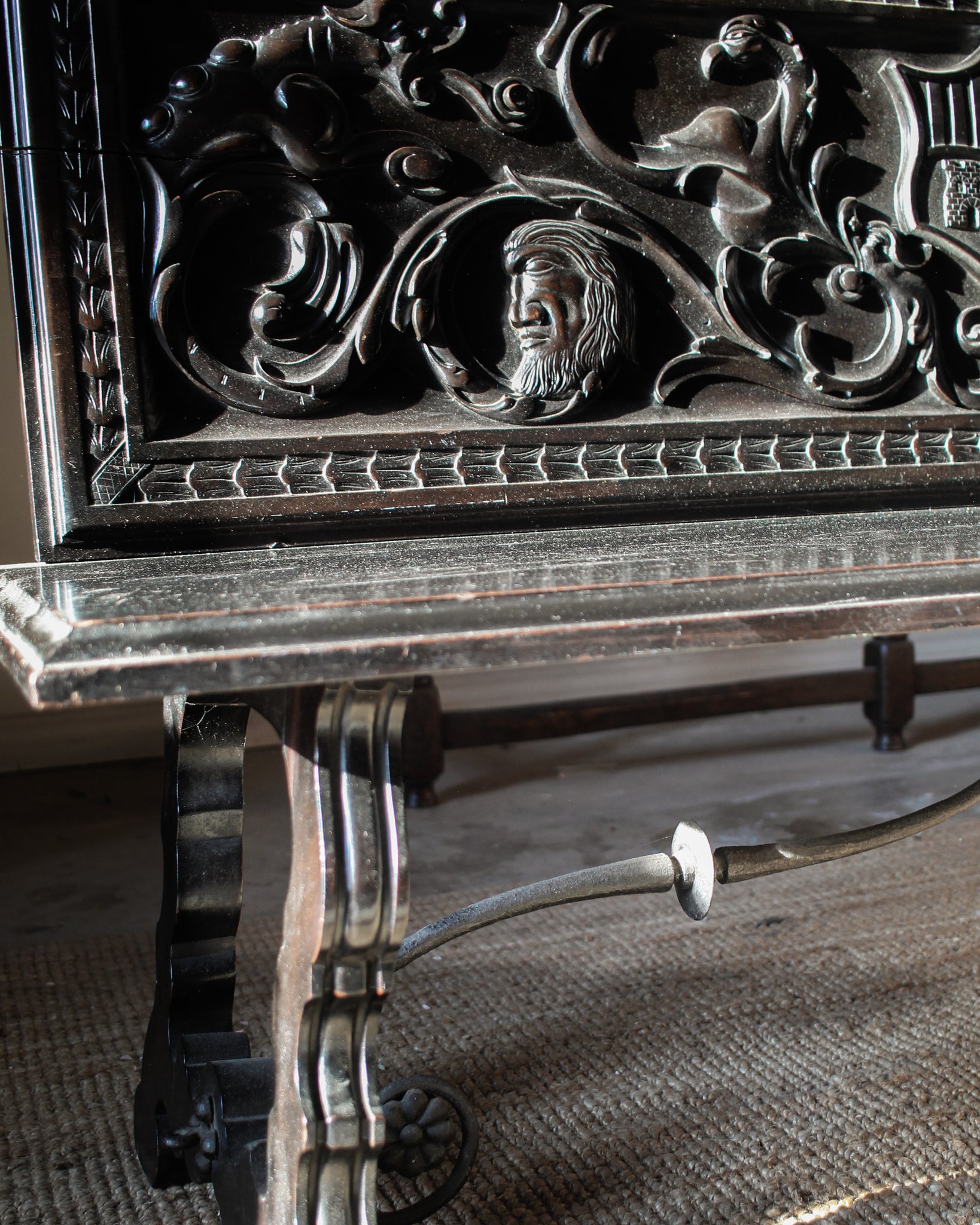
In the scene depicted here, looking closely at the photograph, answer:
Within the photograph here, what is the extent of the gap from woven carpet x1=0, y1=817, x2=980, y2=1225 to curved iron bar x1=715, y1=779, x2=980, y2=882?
281mm

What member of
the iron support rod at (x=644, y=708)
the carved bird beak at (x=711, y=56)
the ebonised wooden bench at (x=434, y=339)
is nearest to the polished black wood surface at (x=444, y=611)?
the ebonised wooden bench at (x=434, y=339)

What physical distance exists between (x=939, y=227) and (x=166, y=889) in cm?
77

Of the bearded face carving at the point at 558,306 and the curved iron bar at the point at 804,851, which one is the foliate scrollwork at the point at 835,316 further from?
the curved iron bar at the point at 804,851

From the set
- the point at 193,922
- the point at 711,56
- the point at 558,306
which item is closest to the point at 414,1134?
the point at 193,922

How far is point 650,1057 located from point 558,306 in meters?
0.67

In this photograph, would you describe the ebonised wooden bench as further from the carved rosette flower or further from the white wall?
the white wall

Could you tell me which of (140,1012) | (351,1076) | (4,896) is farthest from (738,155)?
(4,896)

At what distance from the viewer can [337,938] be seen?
1.61 ft

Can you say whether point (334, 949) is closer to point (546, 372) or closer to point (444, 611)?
point (444, 611)

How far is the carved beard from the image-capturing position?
2.57 feet

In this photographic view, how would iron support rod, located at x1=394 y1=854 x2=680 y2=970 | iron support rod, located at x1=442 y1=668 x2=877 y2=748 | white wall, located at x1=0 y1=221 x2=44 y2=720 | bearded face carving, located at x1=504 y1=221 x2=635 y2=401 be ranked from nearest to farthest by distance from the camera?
iron support rod, located at x1=394 y1=854 x2=680 y2=970, bearded face carving, located at x1=504 y1=221 x2=635 y2=401, iron support rod, located at x1=442 y1=668 x2=877 y2=748, white wall, located at x1=0 y1=221 x2=44 y2=720

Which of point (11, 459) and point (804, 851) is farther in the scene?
point (11, 459)

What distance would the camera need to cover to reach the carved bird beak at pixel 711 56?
82 cm

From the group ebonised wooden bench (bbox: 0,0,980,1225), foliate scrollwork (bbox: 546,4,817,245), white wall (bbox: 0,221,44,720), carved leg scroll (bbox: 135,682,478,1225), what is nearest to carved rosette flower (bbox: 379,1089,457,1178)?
ebonised wooden bench (bbox: 0,0,980,1225)
